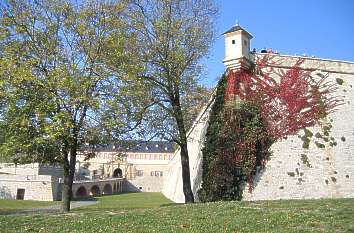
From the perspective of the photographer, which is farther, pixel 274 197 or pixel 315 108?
pixel 315 108

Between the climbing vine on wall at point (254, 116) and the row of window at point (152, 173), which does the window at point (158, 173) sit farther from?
the climbing vine on wall at point (254, 116)

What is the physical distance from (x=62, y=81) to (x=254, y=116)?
9602mm

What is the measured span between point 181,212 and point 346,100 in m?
13.7

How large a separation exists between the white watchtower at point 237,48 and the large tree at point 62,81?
5.46 metres

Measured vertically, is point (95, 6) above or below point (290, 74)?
above

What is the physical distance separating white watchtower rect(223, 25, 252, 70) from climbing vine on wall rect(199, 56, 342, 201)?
472mm

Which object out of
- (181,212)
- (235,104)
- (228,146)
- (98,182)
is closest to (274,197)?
(228,146)

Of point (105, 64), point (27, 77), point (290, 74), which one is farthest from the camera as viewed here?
point (290, 74)

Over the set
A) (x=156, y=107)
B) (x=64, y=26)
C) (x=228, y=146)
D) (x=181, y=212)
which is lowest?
Answer: (x=181, y=212)

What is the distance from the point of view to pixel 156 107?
66.5 feet

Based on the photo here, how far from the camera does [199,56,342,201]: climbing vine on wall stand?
19.8m

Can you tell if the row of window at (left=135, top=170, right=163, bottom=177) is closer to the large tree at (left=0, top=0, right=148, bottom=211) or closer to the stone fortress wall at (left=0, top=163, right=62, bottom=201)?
the stone fortress wall at (left=0, top=163, right=62, bottom=201)

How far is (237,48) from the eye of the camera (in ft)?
70.2

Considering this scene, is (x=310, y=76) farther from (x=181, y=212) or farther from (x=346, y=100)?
(x=181, y=212)
